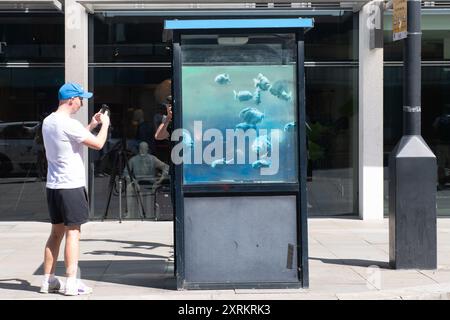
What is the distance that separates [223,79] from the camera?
23.9 feet

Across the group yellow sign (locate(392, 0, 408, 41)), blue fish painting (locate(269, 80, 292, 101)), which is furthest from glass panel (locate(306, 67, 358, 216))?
blue fish painting (locate(269, 80, 292, 101))

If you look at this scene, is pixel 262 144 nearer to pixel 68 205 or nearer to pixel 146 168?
pixel 68 205

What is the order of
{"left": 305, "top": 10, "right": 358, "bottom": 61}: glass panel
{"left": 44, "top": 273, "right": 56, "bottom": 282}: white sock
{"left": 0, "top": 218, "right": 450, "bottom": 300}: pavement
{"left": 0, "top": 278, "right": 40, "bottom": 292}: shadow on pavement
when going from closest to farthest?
{"left": 0, "top": 218, "right": 450, "bottom": 300}: pavement, {"left": 44, "top": 273, "right": 56, "bottom": 282}: white sock, {"left": 0, "top": 278, "right": 40, "bottom": 292}: shadow on pavement, {"left": 305, "top": 10, "right": 358, "bottom": 61}: glass panel

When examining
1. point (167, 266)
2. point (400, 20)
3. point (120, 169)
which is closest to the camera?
point (400, 20)

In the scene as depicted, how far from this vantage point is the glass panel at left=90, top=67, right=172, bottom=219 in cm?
1262

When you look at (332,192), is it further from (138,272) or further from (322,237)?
(138,272)

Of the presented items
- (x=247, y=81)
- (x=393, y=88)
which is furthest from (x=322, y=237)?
(x=247, y=81)

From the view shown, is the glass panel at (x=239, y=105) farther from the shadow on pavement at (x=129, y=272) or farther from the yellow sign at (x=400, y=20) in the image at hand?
the yellow sign at (x=400, y=20)

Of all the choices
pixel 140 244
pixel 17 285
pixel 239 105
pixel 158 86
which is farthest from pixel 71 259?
pixel 158 86

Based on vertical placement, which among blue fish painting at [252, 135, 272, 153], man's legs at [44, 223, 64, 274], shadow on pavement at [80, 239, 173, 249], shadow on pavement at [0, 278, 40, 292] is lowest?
shadow on pavement at [0, 278, 40, 292]

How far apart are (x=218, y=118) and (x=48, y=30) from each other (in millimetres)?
6393

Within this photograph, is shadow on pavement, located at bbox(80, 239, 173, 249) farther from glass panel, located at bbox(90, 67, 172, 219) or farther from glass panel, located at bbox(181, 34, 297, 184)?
glass panel, located at bbox(181, 34, 297, 184)

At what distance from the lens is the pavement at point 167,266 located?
7105 mm

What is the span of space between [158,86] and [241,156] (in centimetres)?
565
